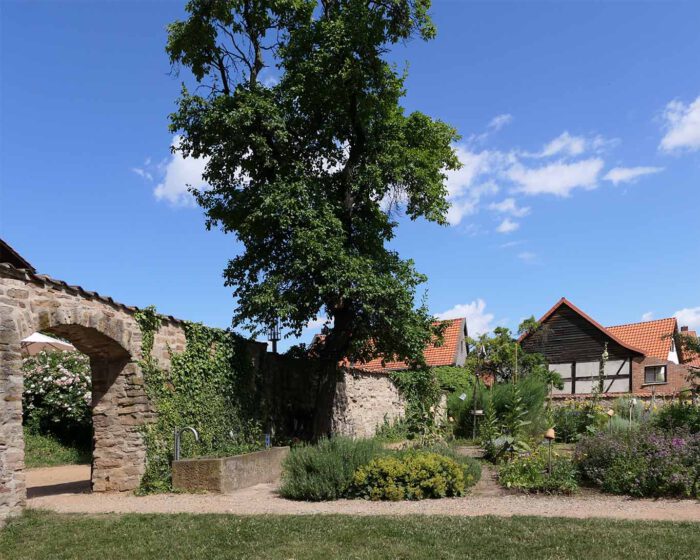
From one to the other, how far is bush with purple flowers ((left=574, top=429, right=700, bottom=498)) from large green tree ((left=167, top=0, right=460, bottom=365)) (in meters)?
5.23

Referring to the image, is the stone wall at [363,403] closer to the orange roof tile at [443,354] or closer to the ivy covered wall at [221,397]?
the ivy covered wall at [221,397]

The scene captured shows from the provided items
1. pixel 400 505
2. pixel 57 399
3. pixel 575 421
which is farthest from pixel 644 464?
pixel 57 399

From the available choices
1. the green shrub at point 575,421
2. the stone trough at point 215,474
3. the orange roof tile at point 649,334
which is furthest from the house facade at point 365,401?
the orange roof tile at point 649,334

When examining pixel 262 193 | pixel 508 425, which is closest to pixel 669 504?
pixel 508 425

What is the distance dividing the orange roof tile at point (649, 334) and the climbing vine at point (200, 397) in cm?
2035

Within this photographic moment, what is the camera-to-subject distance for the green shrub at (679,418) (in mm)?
10477

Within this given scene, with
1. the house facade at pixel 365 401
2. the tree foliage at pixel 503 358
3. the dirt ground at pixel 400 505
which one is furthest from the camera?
the tree foliage at pixel 503 358

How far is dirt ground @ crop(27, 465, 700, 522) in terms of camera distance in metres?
7.51

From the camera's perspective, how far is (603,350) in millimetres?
27000

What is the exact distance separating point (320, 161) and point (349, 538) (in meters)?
10.3

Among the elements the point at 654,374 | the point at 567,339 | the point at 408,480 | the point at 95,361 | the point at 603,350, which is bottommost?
the point at 408,480

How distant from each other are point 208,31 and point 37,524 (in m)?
10.5

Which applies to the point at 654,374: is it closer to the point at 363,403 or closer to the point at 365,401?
the point at 365,401

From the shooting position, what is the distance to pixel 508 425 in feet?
39.9
